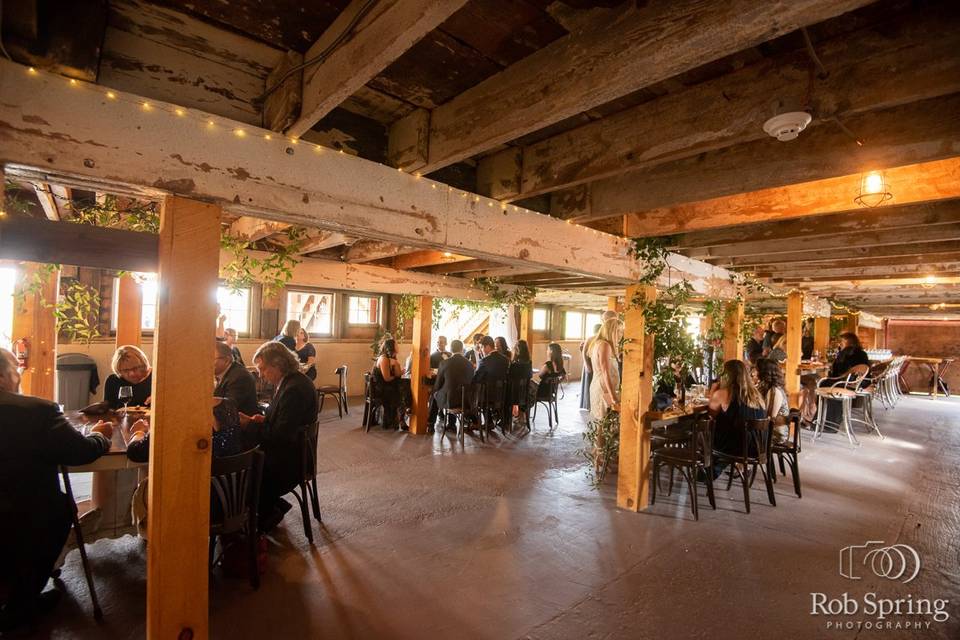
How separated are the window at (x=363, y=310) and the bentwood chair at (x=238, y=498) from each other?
22.6 ft

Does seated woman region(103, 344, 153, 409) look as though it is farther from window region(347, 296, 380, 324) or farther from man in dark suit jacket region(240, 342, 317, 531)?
window region(347, 296, 380, 324)

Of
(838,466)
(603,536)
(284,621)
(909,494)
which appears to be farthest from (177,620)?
(838,466)

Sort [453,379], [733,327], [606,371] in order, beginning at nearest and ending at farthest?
[606,371] < [733,327] < [453,379]

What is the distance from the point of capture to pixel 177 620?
5.91ft

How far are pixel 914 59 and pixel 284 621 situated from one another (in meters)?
3.47

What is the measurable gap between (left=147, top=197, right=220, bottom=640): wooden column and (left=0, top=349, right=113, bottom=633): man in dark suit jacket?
Answer: 0.93 m

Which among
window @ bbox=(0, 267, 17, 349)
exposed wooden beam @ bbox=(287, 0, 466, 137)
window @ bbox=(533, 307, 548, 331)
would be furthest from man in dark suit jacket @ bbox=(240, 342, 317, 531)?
window @ bbox=(533, 307, 548, 331)

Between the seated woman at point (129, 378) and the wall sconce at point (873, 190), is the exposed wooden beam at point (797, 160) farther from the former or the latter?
the seated woman at point (129, 378)

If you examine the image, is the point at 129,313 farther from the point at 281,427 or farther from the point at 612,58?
the point at 612,58

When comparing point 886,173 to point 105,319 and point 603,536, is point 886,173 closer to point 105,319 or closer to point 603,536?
point 603,536

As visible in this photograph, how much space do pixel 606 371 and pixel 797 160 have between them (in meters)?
2.76

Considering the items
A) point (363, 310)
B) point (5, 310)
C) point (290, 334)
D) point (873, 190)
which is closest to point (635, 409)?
point (873, 190)

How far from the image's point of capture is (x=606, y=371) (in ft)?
15.1

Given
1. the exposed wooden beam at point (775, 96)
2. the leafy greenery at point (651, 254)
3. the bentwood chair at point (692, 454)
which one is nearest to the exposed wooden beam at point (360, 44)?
the exposed wooden beam at point (775, 96)
